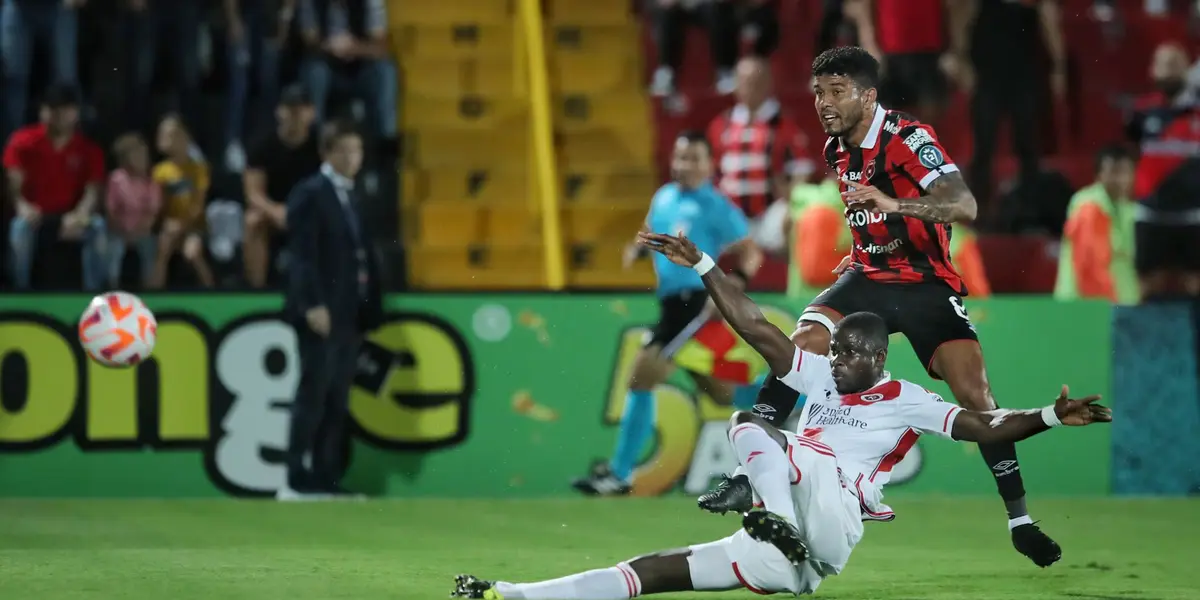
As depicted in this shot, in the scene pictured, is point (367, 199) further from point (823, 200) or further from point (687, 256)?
point (687, 256)

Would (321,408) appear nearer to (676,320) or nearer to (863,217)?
(676,320)

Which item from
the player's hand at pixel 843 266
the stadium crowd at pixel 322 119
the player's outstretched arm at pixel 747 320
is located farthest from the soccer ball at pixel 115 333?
the player's outstretched arm at pixel 747 320

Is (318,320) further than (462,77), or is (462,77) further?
(462,77)

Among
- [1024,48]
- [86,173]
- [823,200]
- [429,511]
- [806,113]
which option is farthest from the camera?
[806,113]

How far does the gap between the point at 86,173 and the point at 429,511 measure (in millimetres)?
4400

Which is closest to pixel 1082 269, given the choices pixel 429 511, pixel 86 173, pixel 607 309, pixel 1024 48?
pixel 1024 48

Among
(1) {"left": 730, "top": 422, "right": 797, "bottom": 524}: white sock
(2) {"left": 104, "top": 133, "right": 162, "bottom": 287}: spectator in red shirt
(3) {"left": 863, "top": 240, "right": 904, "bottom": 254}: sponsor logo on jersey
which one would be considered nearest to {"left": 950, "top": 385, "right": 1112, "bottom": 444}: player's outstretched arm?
(1) {"left": 730, "top": 422, "right": 797, "bottom": 524}: white sock

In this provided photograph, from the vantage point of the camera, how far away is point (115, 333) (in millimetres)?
10891

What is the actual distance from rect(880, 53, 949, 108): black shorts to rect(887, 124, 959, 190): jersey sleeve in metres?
6.29

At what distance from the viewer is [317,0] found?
53.1 feet

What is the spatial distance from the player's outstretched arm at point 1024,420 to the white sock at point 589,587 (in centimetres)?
135

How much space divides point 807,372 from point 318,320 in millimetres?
Result: 5450

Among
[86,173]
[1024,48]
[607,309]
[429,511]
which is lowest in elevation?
[429,511]

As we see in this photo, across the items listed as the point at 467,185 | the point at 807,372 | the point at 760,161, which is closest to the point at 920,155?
the point at 807,372
